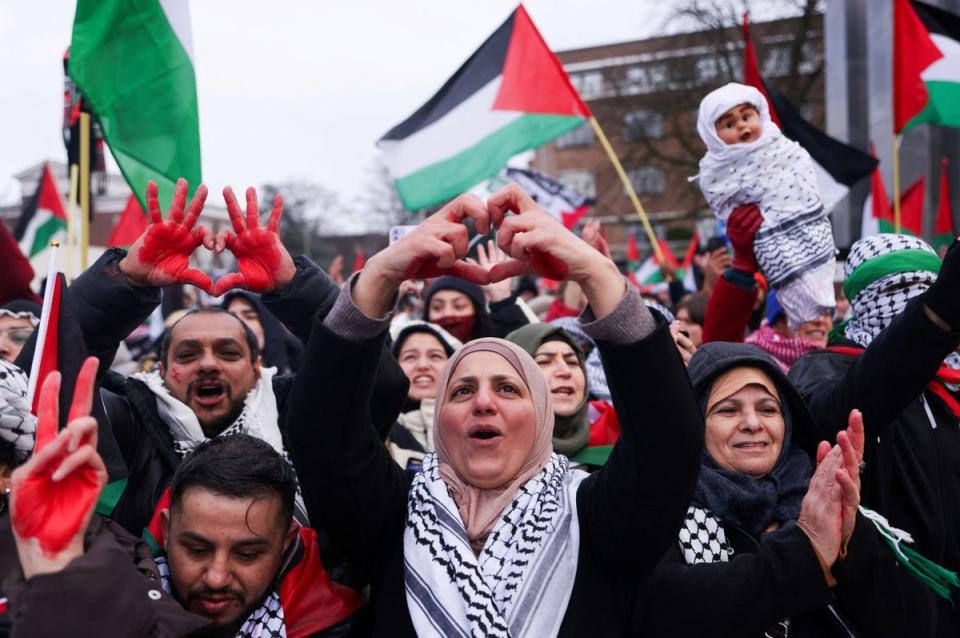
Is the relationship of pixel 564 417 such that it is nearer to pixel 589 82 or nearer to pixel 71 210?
pixel 71 210

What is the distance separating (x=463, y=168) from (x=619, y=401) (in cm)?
486

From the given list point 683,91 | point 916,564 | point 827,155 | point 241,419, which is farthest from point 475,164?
point 683,91

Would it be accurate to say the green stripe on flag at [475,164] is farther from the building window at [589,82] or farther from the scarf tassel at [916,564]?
the building window at [589,82]

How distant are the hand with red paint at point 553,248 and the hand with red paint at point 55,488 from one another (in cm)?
84

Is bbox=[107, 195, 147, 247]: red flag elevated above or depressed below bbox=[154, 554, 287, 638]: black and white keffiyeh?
above

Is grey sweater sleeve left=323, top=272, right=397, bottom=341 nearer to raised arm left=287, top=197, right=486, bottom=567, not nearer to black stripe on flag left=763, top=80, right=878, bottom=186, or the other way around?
raised arm left=287, top=197, right=486, bottom=567

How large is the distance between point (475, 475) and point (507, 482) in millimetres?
79

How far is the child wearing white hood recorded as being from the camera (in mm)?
3742

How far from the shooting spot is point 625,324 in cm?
187

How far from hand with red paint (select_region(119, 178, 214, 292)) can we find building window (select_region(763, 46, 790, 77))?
2308cm

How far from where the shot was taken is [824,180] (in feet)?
20.8

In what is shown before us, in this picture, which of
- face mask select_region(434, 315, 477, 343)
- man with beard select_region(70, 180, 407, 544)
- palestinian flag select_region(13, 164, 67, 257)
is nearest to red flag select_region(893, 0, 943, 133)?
face mask select_region(434, 315, 477, 343)

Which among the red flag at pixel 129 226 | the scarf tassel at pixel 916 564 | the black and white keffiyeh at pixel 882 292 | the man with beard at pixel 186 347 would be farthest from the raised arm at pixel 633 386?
the red flag at pixel 129 226

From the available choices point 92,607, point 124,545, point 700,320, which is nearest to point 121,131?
point 124,545
